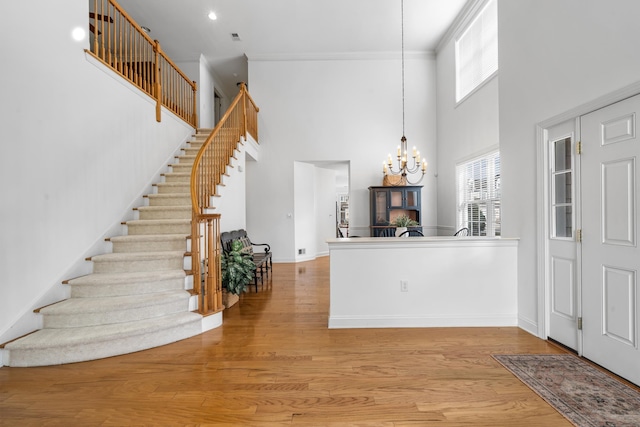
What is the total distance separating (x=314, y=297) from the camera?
4594 mm

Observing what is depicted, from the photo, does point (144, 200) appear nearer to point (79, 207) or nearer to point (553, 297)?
point (79, 207)

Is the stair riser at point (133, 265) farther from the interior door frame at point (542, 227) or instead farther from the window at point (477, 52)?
the window at point (477, 52)

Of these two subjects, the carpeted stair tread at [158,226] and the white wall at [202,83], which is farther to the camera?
the white wall at [202,83]

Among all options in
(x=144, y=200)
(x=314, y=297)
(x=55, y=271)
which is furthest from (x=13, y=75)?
(x=314, y=297)

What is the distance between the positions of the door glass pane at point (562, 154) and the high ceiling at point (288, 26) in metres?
4.23

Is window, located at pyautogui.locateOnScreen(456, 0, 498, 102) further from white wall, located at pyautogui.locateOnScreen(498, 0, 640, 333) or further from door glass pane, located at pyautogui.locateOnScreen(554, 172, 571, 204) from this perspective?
door glass pane, located at pyautogui.locateOnScreen(554, 172, 571, 204)

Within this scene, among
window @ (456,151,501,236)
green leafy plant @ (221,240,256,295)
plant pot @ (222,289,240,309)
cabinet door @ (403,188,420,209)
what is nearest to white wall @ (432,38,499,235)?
window @ (456,151,501,236)

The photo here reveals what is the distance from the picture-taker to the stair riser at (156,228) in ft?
13.6

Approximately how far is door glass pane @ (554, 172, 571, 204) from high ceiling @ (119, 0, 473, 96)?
14.7ft

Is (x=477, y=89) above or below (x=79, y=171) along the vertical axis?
above

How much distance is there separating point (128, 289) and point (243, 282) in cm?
130

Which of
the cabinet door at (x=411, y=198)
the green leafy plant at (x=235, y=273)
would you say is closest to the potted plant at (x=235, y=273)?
the green leafy plant at (x=235, y=273)

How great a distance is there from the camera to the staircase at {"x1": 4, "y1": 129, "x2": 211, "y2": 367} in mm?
2621

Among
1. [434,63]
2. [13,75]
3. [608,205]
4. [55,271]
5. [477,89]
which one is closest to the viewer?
[608,205]
